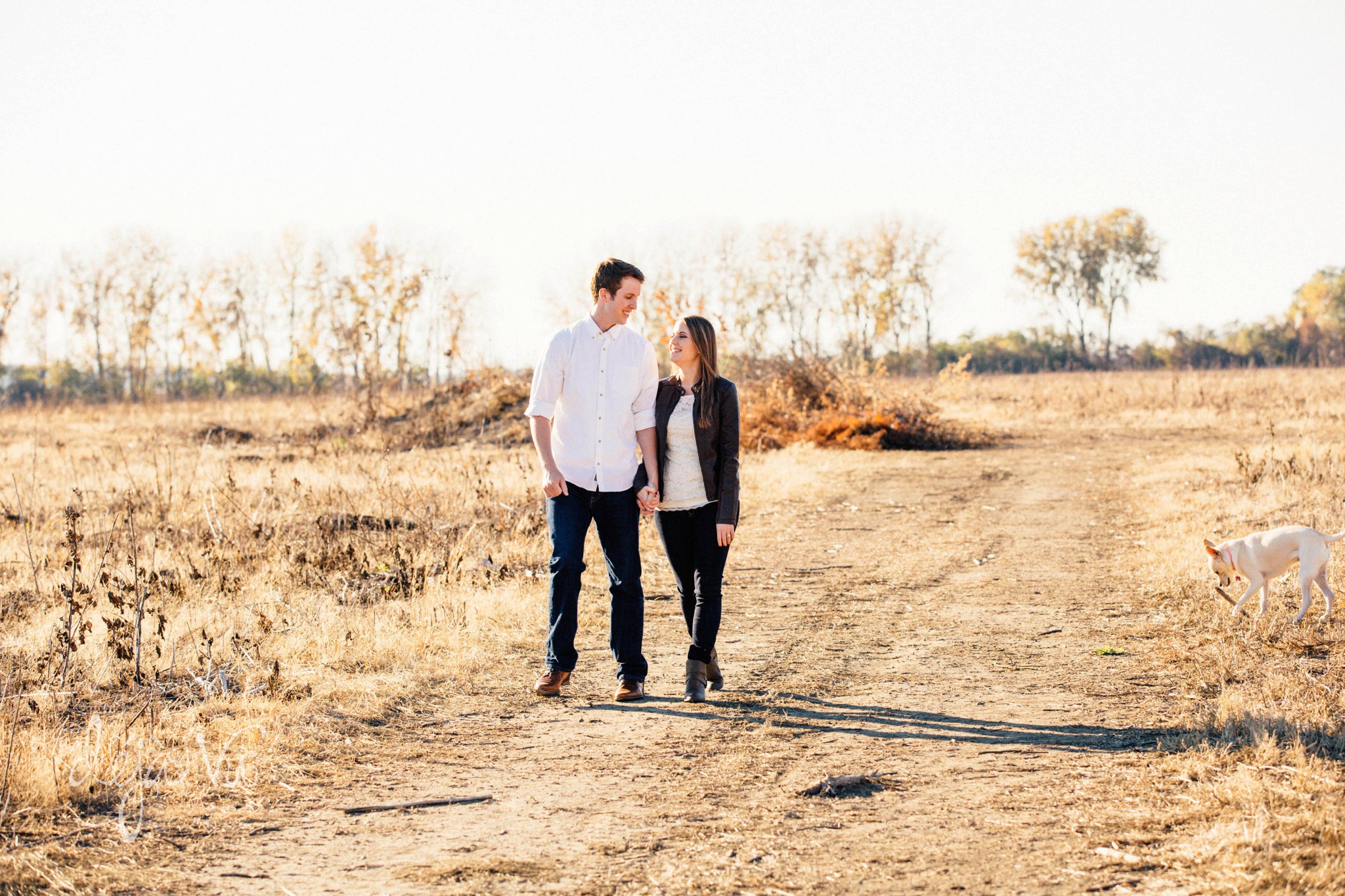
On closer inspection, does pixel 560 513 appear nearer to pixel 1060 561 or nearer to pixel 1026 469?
pixel 1060 561

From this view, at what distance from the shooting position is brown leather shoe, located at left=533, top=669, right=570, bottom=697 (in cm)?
587

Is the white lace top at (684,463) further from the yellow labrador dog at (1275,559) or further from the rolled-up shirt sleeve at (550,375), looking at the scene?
the yellow labrador dog at (1275,559)

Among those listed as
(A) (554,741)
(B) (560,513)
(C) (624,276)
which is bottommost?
(A) (554,741)

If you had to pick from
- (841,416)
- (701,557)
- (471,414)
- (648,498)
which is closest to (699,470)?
(648,498)

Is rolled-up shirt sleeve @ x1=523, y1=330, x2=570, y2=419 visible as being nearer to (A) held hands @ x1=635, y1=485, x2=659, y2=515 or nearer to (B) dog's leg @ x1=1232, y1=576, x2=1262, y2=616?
(A) held hands @ x1=635, y1=485, x2=659, y2=515

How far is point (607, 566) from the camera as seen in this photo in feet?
18.8

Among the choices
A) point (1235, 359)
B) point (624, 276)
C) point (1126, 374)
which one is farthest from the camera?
point (1235, 359)

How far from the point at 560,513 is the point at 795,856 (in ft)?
7.79

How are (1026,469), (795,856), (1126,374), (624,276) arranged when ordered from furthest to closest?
(1126,374) < (1026,469) < (624,276) < (795,856)

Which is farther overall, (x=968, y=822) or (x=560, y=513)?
(x=560, y=513)

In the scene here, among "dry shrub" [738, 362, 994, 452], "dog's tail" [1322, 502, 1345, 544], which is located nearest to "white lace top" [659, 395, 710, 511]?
"dog's tail" [1322, 502, 1345, 544]

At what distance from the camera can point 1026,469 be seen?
18.4 metres

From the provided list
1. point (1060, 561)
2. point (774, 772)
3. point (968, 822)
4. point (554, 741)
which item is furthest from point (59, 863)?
point (1060, 561)

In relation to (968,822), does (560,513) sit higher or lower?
higher
